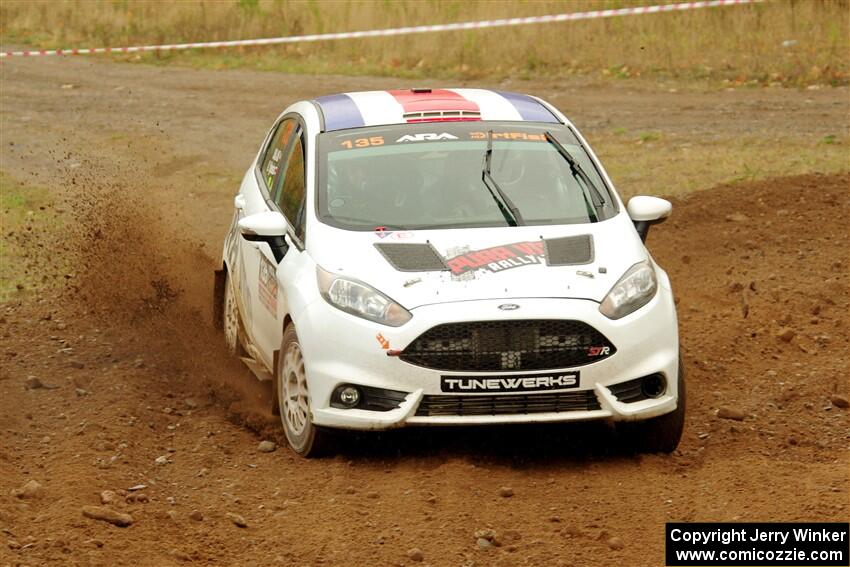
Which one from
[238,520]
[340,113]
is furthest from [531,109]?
[238,520]

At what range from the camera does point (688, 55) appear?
2298 cm

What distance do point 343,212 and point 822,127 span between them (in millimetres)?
11214

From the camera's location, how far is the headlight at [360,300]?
23.1 feet

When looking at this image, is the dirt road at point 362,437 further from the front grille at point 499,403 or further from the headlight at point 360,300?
the headlight at point 360,300

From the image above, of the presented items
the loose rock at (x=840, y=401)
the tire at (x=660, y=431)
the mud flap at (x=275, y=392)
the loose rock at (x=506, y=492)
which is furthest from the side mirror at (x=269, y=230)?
the loose rock at (x=840, y=401)

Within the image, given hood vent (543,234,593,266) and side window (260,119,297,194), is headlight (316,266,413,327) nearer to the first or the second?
hood vent (543,234,593,266)

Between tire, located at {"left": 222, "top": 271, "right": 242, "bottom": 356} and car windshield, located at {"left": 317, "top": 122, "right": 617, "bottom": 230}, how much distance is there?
1389 mm

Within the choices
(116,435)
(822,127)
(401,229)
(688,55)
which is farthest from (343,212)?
(688,55)

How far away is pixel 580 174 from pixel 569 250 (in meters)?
0.98

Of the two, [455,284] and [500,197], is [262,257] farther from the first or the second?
[455,284]

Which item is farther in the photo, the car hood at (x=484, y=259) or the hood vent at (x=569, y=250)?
the hood vent at (x=569, y=250)

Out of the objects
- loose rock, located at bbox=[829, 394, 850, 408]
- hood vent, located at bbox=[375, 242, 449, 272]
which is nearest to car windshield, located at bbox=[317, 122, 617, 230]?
hood vent, located at bbox=[375, 242, 449, 272]

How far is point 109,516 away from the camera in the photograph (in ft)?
20.9

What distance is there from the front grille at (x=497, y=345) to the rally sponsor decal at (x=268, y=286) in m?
1.27
